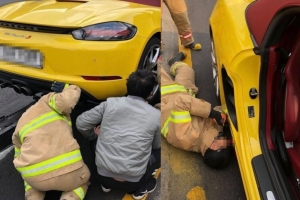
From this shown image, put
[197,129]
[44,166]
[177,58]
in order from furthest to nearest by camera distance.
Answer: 1. [177,58]
2. [197,129]
3. [44,166]

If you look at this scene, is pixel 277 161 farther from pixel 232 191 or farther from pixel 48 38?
pixel 48 38

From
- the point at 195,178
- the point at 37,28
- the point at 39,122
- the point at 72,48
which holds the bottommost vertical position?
the point at 195,178

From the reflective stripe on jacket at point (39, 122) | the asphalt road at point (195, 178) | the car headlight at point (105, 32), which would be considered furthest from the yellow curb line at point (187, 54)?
the reflective stripe on jacket at point (39, 122)

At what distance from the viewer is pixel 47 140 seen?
94.8 inches

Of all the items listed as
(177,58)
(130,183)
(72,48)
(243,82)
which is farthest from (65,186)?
(177,58)

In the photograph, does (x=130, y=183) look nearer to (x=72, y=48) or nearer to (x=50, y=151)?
(x=50, y=151)

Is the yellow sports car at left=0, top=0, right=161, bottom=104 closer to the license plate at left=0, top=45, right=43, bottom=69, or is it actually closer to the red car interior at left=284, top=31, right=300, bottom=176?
the license plate at left=0, top=45, right=43, bottom=69

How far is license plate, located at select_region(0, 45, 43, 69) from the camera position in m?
2.72

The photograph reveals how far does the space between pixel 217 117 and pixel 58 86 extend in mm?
1273

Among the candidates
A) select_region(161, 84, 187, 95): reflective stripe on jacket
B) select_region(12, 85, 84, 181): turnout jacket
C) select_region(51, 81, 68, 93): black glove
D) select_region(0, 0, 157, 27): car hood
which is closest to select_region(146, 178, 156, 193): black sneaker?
select_region(12, 85, 84, 181): turnout jacket

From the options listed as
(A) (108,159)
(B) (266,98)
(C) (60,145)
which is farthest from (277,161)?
(C) (60,145)

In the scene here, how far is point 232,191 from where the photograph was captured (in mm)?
2756

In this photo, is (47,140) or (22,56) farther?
(22,56)

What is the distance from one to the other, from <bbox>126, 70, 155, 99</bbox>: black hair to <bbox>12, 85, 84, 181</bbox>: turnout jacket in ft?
1.36
